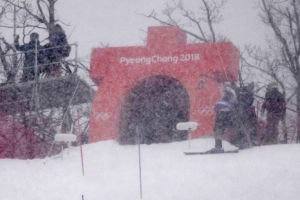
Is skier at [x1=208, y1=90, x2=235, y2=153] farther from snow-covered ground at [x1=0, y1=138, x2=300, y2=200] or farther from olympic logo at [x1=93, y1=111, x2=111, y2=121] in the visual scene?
olympic logo at [x1=93, y1=111, x2=111, y2=121]

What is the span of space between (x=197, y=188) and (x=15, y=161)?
253 inches

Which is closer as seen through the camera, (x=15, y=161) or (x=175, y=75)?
(x=15, y=161)

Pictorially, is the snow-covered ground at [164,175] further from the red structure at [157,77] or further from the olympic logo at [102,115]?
the olympic logo at [102,115]

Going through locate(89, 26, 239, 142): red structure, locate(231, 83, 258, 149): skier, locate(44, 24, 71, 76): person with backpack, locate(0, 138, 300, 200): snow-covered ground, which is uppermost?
locate(44, 24, 71, 76): person with backpack

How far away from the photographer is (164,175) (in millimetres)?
13148

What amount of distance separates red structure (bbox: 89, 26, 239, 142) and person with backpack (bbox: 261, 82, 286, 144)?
1768 millimetres

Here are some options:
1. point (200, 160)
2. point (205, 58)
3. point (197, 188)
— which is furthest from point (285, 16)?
point (197, 188)

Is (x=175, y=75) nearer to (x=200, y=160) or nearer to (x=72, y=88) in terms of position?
(x=72, y=88)

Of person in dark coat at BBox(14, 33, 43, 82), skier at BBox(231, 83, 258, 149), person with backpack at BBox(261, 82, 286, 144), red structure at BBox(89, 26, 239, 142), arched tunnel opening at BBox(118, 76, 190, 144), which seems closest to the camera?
skier at BBox(231, 83, 258, 149)

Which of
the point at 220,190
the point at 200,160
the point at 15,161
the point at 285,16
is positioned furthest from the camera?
the point at 285,16

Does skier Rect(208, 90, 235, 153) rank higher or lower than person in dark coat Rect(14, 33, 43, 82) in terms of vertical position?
lower

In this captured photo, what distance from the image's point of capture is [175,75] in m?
18.2

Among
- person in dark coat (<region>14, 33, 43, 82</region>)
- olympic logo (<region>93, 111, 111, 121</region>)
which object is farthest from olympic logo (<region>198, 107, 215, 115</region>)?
person in dark coat (<region>14, 33, 43, 82</region>)

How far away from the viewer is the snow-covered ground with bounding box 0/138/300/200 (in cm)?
1180
